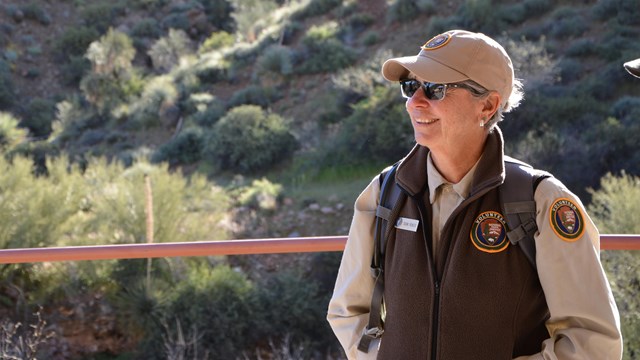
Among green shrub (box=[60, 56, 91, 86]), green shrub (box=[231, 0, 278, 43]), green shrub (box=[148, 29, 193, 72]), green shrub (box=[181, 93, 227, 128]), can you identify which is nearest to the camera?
green shrub (box=[181, 93, 227, 128])

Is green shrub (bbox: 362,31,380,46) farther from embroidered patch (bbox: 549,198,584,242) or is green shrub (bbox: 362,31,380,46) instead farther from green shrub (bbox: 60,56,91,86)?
embroidered patch (bbox: 549,198,584,242)

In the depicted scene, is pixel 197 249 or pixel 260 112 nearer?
pixel 197 249

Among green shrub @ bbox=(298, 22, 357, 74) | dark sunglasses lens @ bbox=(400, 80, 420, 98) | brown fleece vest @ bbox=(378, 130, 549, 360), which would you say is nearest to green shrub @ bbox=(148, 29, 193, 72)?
green shrub @ bbox=(298, 22, 357, 74)

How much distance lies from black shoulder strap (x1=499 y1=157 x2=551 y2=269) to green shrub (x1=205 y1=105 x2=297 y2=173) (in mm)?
18928

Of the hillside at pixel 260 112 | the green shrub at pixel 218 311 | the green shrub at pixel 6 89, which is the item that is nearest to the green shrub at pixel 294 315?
the hillside at pixel 260 112

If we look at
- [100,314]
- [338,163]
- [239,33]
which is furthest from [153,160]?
[100,314]

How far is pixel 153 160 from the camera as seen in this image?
23641 mm

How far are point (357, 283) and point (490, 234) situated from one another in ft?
1.44

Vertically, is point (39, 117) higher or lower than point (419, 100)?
higher

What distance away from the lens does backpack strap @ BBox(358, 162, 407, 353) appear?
2025 mm

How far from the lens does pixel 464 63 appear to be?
199cm

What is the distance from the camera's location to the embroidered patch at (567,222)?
180 centimetres

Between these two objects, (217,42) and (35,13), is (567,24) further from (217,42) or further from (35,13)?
(35,13)

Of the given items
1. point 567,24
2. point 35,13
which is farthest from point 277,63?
point 35,13
